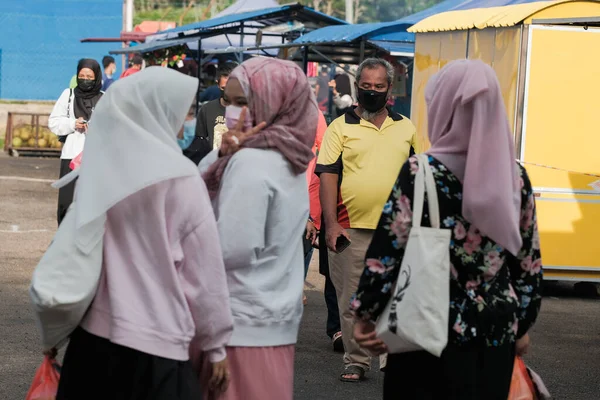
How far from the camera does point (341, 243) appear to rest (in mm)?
6246

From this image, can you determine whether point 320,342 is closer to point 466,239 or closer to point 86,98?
point 86,98

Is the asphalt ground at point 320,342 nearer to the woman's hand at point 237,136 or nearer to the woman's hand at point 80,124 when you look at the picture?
the woman's hand at point 80,124

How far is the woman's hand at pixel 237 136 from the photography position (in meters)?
3.82

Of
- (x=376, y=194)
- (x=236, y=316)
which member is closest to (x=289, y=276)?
(x=236, y=316)

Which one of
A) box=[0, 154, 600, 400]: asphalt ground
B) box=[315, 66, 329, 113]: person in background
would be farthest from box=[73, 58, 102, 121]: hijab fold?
box=[315, 66, 329, 113]: person in background

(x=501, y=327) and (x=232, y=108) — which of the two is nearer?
(x=501, y=327)

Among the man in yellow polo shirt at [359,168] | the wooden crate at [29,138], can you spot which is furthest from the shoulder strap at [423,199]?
the wooden crate at [29,138]

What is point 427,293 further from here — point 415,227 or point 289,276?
point 289,276

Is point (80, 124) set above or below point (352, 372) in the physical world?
above

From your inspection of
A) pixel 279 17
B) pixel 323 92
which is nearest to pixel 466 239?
pixel 279 17

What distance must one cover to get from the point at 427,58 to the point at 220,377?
8229 millimetres

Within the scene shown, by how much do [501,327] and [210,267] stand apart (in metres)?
1.00

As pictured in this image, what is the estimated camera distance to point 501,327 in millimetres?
3521

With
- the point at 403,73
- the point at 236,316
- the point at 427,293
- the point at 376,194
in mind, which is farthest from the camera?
the point at 403,73
